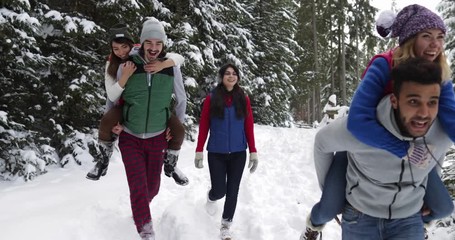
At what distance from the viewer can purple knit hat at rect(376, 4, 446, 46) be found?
218 centimetres

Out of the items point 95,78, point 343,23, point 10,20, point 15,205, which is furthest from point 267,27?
point 15,205

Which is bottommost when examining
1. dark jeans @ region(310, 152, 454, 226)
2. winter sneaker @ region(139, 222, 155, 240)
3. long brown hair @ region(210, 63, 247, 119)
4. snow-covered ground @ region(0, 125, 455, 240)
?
snow-covered ground @ region(0, 125, 455, 240)

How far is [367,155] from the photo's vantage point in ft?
7.32

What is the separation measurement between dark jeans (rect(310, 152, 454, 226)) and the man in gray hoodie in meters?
0.05

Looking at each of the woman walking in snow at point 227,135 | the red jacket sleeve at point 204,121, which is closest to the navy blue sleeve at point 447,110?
the woman walking in snow at point 227,135

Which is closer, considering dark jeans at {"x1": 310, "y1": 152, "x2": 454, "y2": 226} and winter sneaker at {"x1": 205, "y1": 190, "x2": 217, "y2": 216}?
dark jeans at {"x1": 310, "y1": 152, "x2": 454, "y2": 226}

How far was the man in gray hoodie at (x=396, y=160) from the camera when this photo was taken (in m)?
1.96

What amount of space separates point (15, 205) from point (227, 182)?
333cm

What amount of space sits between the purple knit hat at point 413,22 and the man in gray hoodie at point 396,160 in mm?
306

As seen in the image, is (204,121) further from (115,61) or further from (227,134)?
(115,61)

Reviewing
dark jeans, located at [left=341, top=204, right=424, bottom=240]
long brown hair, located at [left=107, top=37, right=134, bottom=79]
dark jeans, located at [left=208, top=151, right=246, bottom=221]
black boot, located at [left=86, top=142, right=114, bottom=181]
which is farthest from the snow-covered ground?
long brown hair, located at [left=107, top=37, right=134, bottom=79]

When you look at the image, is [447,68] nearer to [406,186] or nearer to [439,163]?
[439,163]

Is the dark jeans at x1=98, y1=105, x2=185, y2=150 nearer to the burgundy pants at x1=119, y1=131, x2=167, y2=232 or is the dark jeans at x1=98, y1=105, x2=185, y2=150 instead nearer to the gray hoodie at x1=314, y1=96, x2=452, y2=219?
the burgundy pants at x1=119, y1=131, x2=167, y2=232

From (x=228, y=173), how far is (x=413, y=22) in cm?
314
